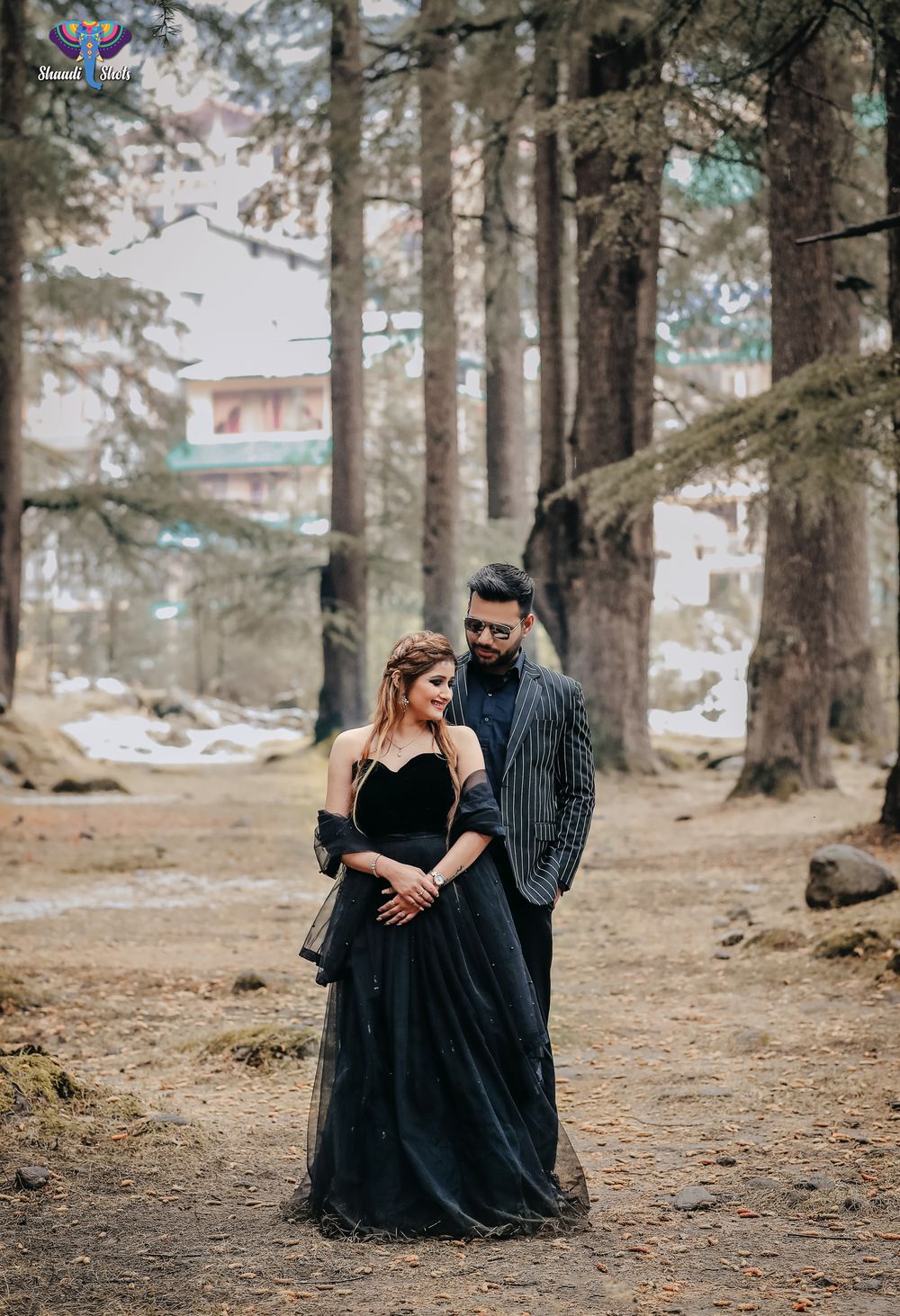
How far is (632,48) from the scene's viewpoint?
16.5 m

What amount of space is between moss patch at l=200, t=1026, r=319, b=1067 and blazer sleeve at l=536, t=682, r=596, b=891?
229 cm

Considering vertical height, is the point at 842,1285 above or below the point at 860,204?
below

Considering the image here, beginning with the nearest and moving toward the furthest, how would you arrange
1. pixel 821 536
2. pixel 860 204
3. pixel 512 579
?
pixel 512 579, pixel 821 536, pixel 860 204

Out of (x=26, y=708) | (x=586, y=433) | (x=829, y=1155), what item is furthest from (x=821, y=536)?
(x=26, y=708)

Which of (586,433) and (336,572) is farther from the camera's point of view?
(336,572)

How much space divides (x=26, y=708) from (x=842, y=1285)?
25.6 metres

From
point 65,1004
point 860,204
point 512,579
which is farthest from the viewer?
point 860,204

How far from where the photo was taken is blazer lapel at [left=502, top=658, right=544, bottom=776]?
4.71 meters

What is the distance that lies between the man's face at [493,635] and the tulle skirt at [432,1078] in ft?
2.01

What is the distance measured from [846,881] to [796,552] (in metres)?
6.49

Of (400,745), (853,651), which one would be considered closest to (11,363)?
(853,651)

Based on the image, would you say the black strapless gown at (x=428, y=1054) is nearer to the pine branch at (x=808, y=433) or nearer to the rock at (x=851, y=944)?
the rock at (x=851, y=944)

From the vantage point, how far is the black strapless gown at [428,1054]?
422cm

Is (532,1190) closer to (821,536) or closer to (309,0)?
(821,536)
